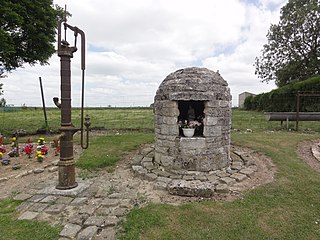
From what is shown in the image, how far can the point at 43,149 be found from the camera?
286 inches

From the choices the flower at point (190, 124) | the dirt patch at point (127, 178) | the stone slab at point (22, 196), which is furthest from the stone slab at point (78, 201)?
the flower at point (190, 124)

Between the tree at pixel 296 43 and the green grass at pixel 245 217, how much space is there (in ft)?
76.3

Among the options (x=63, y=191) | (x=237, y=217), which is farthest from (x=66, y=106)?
(x=237, y=217)

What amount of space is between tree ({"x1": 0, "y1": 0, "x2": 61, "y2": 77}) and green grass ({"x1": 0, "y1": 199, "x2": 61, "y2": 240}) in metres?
8.18

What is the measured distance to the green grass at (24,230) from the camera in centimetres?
320

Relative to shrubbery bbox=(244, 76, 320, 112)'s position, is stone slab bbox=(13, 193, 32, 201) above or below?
below

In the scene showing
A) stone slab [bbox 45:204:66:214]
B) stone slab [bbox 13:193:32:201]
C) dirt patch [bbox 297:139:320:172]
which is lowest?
stone slab [bbox 13:193:32:201]

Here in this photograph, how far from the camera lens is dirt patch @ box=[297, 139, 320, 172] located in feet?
21.9

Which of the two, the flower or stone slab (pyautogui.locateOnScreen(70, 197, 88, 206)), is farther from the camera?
the flower

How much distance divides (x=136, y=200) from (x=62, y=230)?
149 centimetres

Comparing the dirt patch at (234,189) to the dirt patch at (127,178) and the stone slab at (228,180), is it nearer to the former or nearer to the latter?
the dirt patch at (127,178)

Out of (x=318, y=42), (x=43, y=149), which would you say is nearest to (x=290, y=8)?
(x=318, y=42)

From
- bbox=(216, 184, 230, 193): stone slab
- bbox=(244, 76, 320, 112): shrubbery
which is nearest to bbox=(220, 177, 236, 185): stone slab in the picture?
bbox=(216, 184, 230, 193): stone slab

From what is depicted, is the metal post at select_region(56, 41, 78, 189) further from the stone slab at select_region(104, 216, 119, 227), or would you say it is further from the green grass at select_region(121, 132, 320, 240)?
the green grass at select_region(121, 132, 320, 240)
